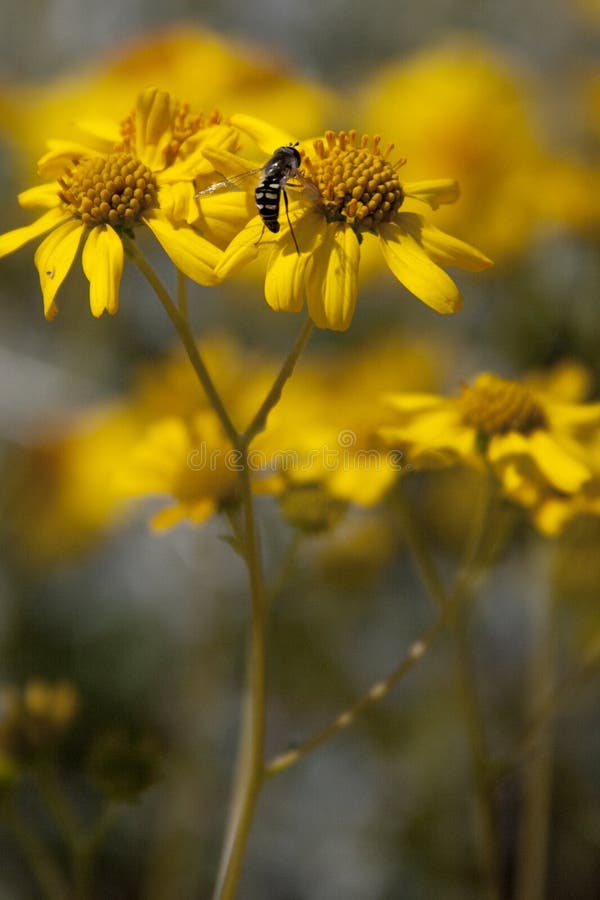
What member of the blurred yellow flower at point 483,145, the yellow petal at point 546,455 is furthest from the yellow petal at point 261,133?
the blurred yellow flower at point 483,145

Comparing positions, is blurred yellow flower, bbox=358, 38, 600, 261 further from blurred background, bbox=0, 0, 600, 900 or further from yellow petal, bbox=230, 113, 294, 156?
yellow petal, bbox=230, 113, 294, 156

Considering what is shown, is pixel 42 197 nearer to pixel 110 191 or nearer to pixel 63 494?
pixel 110 191

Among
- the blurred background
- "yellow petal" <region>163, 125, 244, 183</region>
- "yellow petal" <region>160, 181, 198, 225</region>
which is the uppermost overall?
"yellow petal" <region>163, 125, 244, 183</region>

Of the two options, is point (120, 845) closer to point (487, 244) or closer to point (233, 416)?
point (233, 416)

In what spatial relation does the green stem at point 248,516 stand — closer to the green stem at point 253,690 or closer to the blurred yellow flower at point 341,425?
the green stem at point 253,690

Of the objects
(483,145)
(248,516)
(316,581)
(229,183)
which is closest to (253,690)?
(248,516)

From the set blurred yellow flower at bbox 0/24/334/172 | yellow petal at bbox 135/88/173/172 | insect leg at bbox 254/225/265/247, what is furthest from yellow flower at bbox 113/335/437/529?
blurred yellow flower at bbox 0/24/334/172
